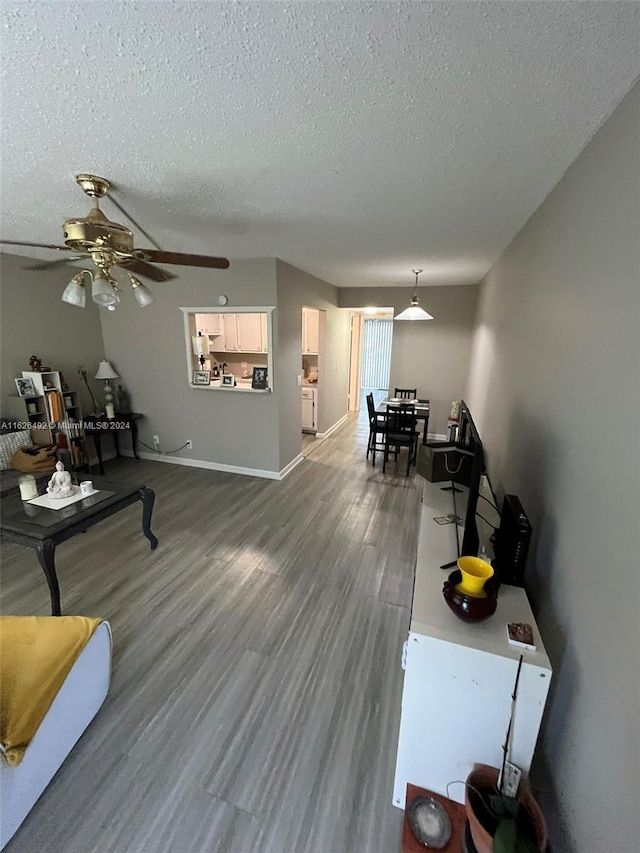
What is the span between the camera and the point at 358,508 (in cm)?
366

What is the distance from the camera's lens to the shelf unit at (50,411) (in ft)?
12.4

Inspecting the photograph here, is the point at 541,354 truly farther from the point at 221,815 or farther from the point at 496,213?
the point at 221,815

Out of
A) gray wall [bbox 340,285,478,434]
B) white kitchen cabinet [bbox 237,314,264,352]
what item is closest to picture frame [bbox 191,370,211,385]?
white kitchen cabinet [bbox 237,314,264,352]

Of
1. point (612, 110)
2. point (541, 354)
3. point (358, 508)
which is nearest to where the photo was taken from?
point (612, 110)

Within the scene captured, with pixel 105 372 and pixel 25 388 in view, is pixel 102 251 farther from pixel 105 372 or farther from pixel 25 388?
pixel 105 372

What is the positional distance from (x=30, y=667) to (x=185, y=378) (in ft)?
11.5

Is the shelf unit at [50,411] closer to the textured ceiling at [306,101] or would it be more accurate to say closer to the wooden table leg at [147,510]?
the wooden table leg at [147,510]

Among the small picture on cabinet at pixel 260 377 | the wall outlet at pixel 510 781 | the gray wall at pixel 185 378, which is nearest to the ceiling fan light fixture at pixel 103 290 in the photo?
the gray wall at pixel 185 378

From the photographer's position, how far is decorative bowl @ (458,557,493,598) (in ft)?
4.07

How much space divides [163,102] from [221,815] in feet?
8.46

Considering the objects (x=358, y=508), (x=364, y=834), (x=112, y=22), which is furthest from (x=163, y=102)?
(x=358, y=508)

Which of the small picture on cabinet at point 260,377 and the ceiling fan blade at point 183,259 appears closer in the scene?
the ceiling fan blade at point 183,259

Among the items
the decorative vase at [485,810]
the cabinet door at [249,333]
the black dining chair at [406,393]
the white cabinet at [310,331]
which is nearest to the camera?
the decorative vase at [485,810]

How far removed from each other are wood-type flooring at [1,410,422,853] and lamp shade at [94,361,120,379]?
2.04 metres
